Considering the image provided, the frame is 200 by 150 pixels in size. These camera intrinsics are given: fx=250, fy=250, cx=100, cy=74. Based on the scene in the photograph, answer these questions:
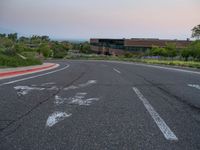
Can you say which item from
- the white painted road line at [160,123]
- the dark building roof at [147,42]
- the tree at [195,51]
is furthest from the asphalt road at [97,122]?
the dark building roof at [147,42]

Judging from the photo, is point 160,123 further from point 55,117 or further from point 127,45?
point 127,45

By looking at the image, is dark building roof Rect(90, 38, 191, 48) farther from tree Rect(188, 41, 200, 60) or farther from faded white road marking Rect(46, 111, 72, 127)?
faded white road marking Rect(46, 111, 72, 127)

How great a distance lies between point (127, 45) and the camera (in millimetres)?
109375

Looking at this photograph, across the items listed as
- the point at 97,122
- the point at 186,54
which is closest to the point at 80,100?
the point at 97,122

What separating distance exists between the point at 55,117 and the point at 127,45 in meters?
106

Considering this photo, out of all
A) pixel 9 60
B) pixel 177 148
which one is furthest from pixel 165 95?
pixel 9 60

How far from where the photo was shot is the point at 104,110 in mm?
5840

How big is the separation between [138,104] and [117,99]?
0.80 m

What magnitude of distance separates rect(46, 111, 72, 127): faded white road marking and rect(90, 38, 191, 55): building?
333 feet

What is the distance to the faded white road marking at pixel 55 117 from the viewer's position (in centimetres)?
→ 475

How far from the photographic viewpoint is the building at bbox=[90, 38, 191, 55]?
106500 mm

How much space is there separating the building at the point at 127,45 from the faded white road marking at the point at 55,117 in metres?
102

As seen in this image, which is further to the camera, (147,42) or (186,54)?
(147,42)

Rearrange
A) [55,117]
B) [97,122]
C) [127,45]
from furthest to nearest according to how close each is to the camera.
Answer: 1. [127,45]
2. [55,117]
3. [97,122]
